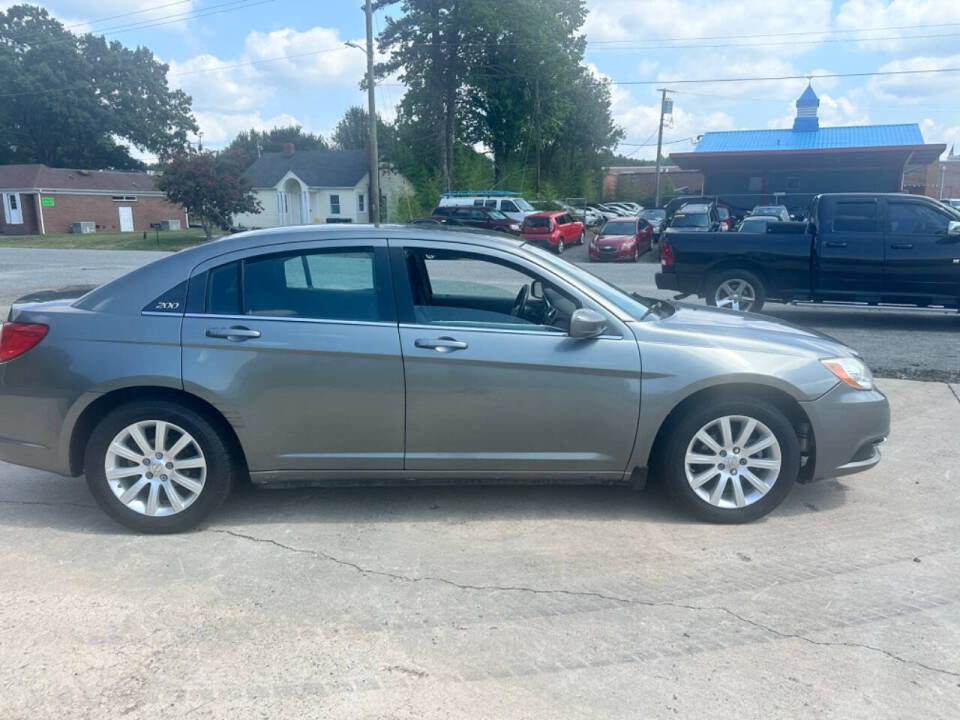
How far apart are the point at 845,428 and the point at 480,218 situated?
93.1 ft

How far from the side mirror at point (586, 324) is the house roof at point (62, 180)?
195 feet

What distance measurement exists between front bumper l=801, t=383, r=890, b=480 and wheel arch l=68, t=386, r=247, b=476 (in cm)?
325

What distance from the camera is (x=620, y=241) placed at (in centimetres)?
2681

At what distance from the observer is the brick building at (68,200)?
178ft

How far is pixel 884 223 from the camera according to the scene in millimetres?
10594

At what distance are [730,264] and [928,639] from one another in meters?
8.41

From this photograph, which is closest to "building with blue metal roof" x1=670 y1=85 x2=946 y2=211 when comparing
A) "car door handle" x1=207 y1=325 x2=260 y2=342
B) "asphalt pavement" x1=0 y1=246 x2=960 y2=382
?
"asphalt pavement" x1=0 y1=246 x2=960 y2=382

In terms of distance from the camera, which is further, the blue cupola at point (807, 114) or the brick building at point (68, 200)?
the brick building at point (68, 200)

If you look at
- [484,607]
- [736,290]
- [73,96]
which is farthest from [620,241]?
[73,96]

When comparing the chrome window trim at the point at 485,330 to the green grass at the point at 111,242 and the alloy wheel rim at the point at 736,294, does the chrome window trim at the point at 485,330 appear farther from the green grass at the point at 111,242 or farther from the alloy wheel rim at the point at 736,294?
the green grass at the point at 111,242

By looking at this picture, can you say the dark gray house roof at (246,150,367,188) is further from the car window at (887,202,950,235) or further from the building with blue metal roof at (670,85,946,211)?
the car window at (887,202,950,235)

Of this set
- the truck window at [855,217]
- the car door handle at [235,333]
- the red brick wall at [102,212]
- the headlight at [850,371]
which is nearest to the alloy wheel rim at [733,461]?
the headlight at [850,371]

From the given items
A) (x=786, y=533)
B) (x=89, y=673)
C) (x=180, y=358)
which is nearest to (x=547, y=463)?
(x=786, y=533)

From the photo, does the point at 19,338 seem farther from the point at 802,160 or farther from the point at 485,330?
the point at 802,160
